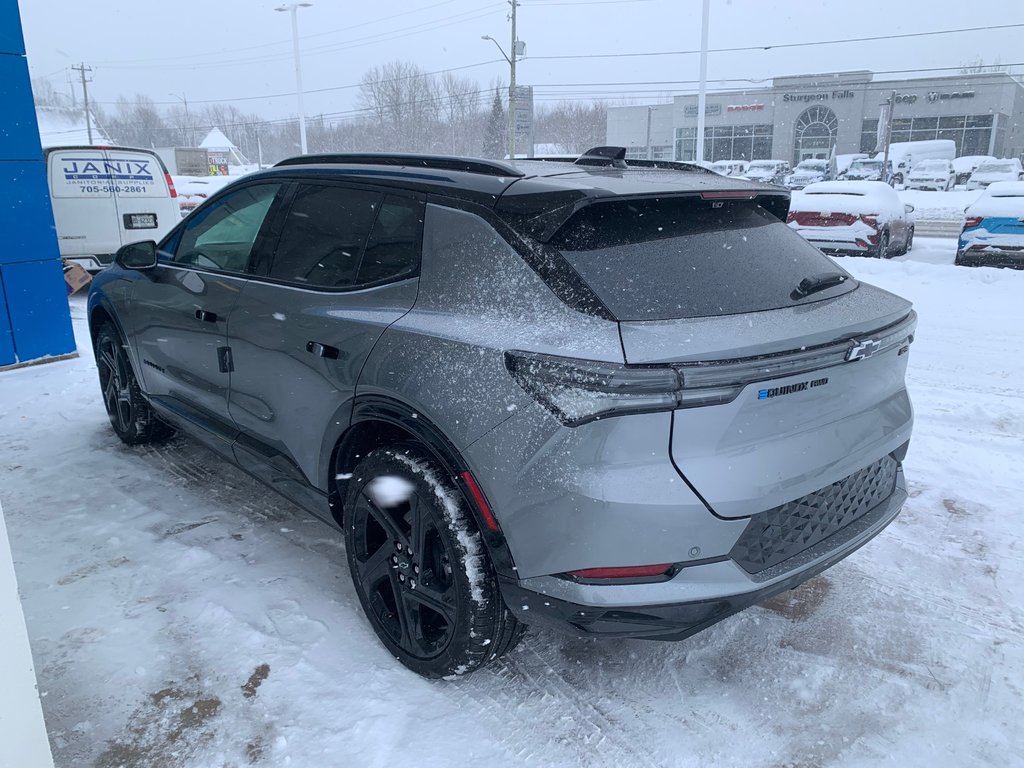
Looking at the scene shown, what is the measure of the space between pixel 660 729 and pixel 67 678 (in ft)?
6.82

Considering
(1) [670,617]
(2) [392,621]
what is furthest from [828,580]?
(2) [392,621]

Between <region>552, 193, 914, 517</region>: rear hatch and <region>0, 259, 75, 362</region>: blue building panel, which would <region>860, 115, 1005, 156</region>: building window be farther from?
<region>552, 193, 914, 517</region>: rear hatch

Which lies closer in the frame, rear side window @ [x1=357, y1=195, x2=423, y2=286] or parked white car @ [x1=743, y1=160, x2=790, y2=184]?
rear side window @ [x1=357, y1=195, x2=423, y2=286]

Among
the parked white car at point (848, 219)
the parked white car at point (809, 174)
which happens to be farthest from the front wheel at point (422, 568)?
the parked white car at point (809, 174)

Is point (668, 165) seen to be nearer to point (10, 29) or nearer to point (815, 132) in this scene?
point (10, 29)

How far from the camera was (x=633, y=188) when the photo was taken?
2.36 metres

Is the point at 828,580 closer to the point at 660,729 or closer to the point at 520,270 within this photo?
the point at 660,729

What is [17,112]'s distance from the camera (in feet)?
20.7

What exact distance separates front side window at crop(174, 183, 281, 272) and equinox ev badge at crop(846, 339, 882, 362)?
8.40 feet

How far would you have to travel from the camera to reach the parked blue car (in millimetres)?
12180

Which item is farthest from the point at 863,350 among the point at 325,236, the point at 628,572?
the point at 325,236

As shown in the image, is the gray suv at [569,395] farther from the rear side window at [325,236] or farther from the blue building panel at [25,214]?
the blue building panel at [25,214]

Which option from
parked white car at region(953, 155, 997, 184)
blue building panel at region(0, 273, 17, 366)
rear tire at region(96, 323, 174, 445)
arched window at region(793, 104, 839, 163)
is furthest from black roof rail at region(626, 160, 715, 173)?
arched window at region(793, 104, 839, 163)

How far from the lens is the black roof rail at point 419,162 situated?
8.49 feet
